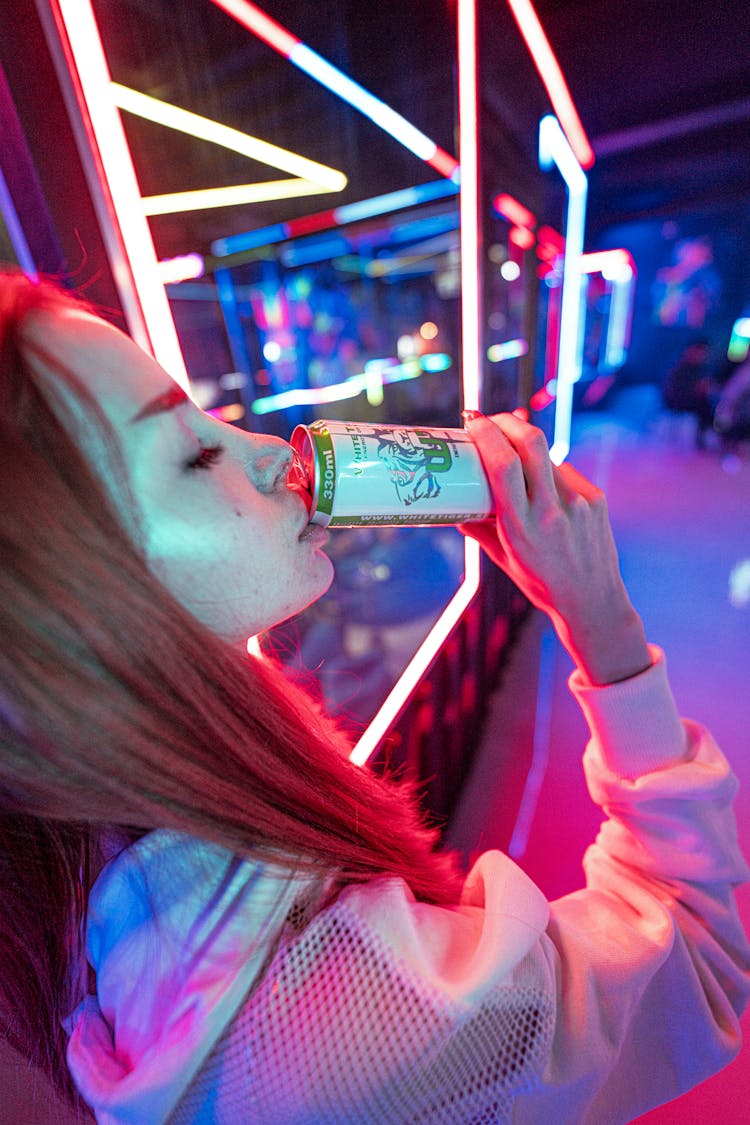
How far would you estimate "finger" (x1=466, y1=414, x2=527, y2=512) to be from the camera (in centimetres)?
54

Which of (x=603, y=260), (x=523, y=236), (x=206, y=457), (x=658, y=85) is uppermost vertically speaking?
(x=658, y=85)

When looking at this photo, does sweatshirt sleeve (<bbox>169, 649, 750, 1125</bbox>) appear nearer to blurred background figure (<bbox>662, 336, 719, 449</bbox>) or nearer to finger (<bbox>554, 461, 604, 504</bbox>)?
finger (<bbox>554, 461, 604, 504</bbox>)

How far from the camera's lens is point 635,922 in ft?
1.46

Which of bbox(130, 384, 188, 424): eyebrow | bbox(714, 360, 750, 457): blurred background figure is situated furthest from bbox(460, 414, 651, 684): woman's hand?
bbox(714, 360, 750, 457): blurred background figure

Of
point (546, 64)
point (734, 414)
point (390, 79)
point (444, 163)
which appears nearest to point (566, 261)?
point (546, 64)

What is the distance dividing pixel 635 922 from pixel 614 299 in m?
6.54

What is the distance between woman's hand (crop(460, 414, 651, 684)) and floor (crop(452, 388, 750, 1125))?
2.32ft

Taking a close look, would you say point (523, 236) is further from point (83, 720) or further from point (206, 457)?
point (83, 720)

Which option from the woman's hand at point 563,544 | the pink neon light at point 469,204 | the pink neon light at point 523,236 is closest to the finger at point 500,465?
the woman's hand at point 563,544

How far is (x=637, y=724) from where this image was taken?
54 centimetres

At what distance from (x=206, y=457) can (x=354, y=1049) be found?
16.7 inches

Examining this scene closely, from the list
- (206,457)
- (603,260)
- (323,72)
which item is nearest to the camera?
(206,457)

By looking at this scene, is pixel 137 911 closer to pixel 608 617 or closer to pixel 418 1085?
pixel 418 1085

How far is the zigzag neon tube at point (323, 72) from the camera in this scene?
2.16ft
